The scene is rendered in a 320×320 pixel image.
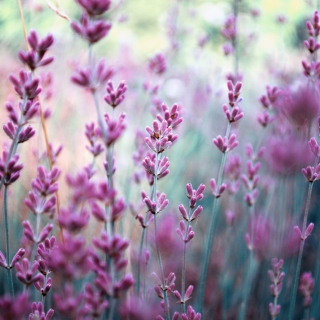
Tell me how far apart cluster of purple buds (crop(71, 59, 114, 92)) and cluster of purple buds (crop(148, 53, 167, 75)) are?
957 millimetres

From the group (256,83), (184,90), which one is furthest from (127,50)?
(256,83)

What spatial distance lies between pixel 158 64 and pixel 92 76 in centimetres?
102

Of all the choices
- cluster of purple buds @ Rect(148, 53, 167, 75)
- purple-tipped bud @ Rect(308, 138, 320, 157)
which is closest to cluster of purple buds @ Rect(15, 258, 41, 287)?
purple-tipped bud @ Rect(308, 138, 320, 157)

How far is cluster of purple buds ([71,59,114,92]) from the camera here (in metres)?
0.57

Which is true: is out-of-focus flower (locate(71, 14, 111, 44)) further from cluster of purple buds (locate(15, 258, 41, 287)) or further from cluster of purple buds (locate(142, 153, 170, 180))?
cluster of purple buds (locate(15, 258, 41, 287))

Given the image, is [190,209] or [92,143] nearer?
[190,209]

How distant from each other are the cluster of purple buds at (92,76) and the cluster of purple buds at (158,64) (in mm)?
957

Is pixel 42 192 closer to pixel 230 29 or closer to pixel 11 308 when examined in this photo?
pixel 11 308

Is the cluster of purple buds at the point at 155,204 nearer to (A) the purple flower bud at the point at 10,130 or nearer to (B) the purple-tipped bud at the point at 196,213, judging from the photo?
(B) the purple-tipped bud at the point at 196,213

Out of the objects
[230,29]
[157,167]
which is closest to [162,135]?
[157,167]

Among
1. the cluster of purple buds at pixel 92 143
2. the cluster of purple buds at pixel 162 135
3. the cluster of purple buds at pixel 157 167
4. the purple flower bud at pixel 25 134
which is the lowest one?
the cluster of purple buds at pixel 92 143

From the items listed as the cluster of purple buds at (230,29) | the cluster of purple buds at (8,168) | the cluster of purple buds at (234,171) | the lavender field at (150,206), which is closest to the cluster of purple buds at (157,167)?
the lavender field at (150,206)

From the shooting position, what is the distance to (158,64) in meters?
1.56

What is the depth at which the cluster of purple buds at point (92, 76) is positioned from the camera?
568 mm
